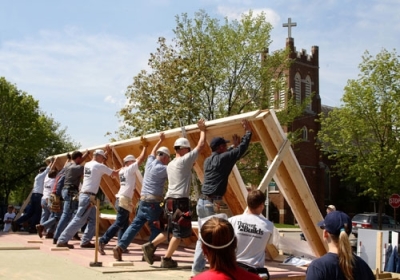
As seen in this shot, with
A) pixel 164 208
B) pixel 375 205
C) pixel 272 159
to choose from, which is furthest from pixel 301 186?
pixel 375 205

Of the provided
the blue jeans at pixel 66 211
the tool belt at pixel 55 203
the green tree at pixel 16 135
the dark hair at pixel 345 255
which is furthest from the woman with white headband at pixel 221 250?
the green tree at pixel 16 135

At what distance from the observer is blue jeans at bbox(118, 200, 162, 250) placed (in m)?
8.05

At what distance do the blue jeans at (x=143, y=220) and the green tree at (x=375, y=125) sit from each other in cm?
1982

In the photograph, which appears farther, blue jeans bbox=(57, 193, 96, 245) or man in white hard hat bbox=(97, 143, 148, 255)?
blue jeans bbox=(57, 193, 96, 245)

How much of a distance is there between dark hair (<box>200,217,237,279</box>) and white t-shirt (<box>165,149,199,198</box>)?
14.7ft

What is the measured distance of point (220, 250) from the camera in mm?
2936

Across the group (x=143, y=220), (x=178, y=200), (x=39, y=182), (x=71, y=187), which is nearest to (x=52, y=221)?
(x=71, y=187)

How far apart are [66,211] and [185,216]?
3.97 metres

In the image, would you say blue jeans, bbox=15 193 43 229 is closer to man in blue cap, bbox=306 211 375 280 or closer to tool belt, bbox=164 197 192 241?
tool belt, bbox=164 197 192 241

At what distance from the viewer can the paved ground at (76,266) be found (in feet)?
22.0

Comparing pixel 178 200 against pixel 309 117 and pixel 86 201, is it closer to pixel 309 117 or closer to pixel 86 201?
pixel 86 201

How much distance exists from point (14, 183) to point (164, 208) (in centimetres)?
3004

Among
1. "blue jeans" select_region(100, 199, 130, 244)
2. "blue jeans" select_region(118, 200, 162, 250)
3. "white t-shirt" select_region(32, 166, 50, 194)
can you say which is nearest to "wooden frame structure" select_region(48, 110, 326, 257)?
"blue jeans" select_region(118, 200, 162, 250)

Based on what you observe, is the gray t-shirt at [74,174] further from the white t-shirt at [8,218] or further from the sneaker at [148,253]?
the white t-shirt at [8,218]
